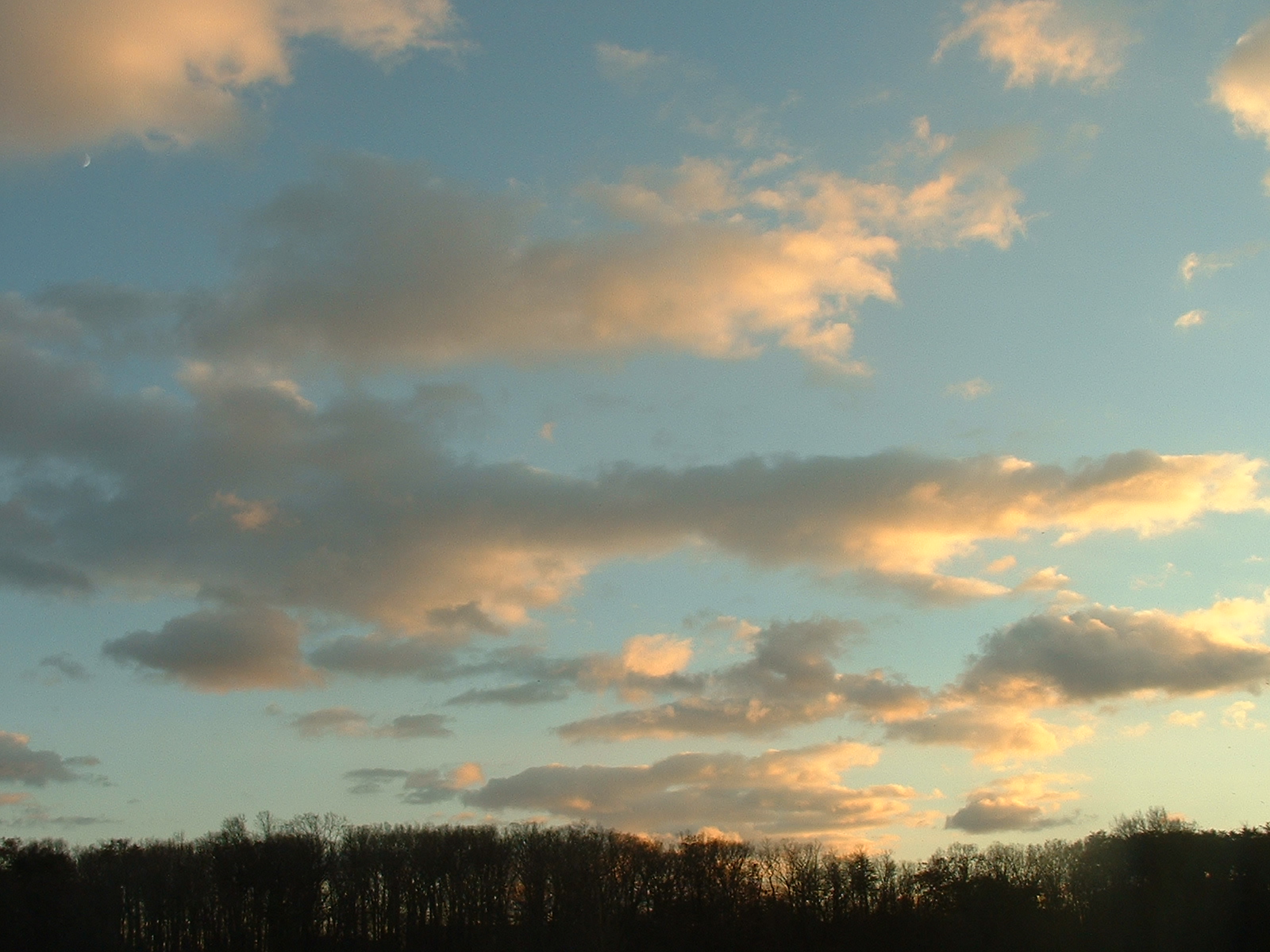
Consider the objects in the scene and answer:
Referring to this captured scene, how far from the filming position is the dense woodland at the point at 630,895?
368 ft

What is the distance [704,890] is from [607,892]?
11773mm

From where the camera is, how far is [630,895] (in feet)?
424

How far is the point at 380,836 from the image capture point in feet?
450

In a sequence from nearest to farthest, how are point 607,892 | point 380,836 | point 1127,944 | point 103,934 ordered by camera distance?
point 1127,944
point 103,934
point 607,892
point 380,836

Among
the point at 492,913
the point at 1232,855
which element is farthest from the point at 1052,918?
the point at 492,913

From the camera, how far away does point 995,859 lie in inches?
5635

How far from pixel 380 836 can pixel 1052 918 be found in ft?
249

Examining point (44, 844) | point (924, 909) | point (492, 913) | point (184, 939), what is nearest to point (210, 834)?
point (184, 939)

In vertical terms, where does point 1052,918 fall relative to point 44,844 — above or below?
below

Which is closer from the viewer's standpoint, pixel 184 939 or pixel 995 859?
pixel 184 939

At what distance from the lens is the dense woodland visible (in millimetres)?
112125

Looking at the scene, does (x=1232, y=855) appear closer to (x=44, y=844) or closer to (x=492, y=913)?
(x=492, y=913)

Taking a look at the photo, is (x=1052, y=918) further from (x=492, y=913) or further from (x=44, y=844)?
(x=44, y=844)

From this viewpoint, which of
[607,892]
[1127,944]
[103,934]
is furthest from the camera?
[607,892]
